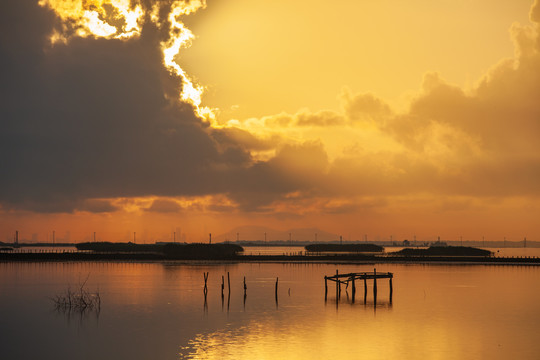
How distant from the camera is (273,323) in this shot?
62.5 metres

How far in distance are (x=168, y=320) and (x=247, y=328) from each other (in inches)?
368

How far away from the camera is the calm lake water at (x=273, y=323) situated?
161 ft

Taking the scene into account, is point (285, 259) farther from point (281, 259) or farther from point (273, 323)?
point (273, 323)

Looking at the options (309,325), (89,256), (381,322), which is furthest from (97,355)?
(89,256)

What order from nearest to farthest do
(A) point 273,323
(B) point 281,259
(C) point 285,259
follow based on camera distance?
(A) point 273,323 → (C) point 285,259 → (B) point 281,259

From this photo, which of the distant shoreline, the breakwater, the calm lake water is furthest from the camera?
the breakwater

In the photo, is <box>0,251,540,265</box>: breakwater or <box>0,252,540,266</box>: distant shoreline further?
<box>0,251,540,265</box>: breakwater

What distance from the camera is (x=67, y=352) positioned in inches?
1924

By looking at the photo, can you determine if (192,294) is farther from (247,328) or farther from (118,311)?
(247,328)

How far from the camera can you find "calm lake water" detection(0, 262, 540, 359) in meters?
49.1

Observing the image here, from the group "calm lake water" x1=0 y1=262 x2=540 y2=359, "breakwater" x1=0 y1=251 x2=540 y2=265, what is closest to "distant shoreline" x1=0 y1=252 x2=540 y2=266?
"breakwater" x1=0 y1=251 x2=540 y2=265

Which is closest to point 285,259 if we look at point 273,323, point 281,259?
point 281,259

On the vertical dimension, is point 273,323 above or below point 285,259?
above

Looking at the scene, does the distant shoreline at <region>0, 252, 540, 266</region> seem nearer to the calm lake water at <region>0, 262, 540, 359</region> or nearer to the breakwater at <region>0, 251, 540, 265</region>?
the breakwater at <region>0, 251, 540, 265</region>
